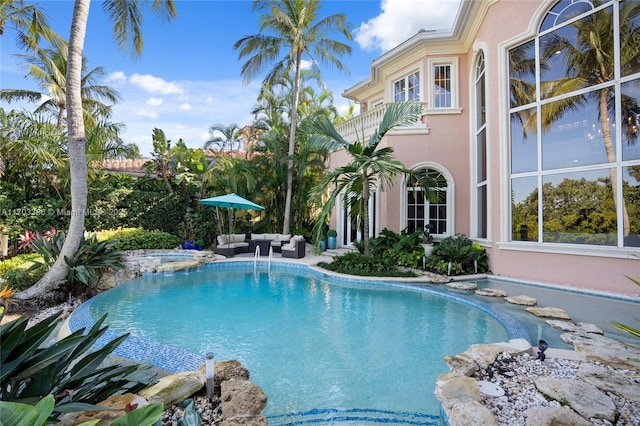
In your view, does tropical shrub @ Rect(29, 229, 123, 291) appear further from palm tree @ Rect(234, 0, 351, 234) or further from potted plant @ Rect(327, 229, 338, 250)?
→ potted plant @ Rect(327, 229, 338, 250)

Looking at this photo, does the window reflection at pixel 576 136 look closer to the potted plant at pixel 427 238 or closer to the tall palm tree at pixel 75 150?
the potted plant at pixel 427 238

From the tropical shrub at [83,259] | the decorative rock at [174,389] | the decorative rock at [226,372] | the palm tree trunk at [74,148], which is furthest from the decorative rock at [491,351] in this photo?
the palm tree trunk at [74,148]

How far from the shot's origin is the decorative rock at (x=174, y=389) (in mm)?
2968

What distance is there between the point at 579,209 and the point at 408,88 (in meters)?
8.41

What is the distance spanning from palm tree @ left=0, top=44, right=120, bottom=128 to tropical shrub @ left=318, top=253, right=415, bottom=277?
1325 centimetres

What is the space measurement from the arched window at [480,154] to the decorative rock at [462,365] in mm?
8007

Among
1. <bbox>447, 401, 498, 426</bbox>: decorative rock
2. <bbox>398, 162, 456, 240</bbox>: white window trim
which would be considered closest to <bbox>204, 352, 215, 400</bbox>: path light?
<bbox>447, 401, 498, 426</bbox>: decorative rock

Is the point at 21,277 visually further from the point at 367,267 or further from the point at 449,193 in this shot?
the point at 449,193

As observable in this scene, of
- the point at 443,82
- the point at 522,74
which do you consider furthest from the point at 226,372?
the point at 443,82

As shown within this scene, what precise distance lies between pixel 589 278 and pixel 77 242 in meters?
12.4

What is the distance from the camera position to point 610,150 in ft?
23.4

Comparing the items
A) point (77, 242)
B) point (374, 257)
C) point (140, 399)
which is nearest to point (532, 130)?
point (374, 257)

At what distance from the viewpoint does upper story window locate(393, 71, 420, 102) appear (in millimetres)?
13352

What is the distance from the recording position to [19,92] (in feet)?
57.3
